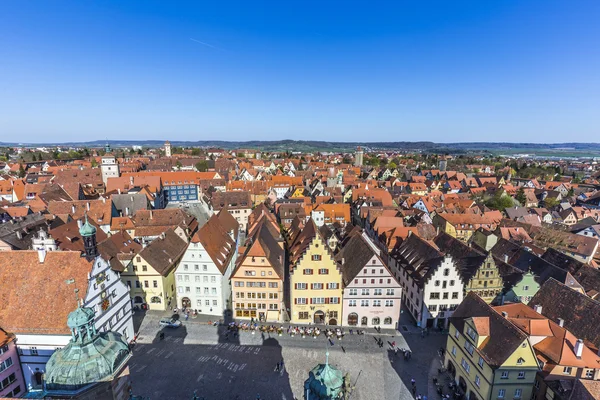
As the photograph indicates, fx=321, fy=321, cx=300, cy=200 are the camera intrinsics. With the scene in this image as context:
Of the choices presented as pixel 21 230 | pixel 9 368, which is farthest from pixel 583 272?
pixel 21 230

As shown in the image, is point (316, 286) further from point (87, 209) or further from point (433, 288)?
point (87, 209)

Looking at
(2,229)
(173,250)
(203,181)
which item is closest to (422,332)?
(173,250)

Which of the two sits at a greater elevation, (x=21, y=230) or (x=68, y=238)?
(x=21, y=230)

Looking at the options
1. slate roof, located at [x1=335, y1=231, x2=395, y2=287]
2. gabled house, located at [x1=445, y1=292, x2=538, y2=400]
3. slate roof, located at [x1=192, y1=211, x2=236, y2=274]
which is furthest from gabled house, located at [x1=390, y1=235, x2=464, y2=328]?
slate roof, located at [x1=192, y1=211, x2=236, y2=274]

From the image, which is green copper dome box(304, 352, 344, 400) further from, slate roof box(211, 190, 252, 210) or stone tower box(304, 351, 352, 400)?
slate roof box(211, 190, 252, 210)

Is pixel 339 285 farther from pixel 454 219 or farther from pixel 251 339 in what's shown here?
pixel 454 219

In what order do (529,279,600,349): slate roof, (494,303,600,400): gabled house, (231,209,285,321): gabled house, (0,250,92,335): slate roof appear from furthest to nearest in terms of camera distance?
(231,209,285,321): gabled house
(529,279,600,349): slate roof
(0,250,92,335): slate roof
(494,303,600,400): gabled house
